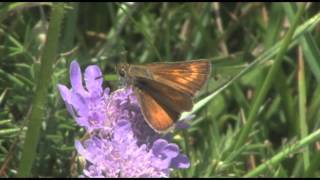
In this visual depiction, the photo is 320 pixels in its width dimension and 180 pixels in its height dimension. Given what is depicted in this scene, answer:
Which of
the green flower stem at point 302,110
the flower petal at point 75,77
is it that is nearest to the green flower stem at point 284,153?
the green flower stem at point 302,110

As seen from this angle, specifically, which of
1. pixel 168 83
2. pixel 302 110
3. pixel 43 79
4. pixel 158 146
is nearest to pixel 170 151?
pixel 158 146

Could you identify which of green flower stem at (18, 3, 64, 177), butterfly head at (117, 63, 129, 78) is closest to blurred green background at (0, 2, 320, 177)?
green flower stem at (18, 3, 64, 177)

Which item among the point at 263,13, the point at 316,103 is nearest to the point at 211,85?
the point at 316,103

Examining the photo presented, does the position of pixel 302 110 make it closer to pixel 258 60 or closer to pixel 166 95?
pixel 258 60

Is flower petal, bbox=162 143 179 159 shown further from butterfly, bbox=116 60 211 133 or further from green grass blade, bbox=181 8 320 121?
green grass blade, bbox=181 8 320 121

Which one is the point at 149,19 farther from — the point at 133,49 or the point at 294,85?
the point at 294,85
